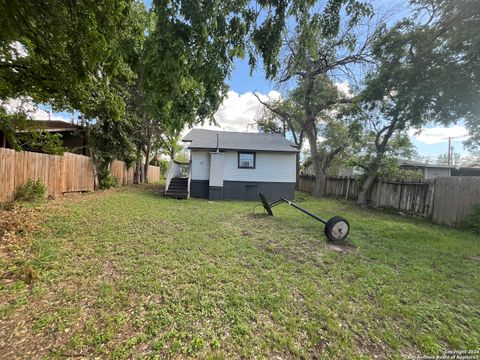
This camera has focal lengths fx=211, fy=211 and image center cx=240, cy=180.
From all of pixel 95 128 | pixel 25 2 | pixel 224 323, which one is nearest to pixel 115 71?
pixel 25 2

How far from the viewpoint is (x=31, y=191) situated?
7.45 metres

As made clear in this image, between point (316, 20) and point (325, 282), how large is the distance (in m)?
4.05

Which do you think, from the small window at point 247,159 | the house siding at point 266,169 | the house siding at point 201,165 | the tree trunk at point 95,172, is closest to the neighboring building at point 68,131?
the tree trunk at point 95,172

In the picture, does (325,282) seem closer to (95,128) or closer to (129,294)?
(129,294)

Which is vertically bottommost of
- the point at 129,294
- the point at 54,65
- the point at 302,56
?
the point at 129,294

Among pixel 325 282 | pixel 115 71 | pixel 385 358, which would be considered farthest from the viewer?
pixel 115 71

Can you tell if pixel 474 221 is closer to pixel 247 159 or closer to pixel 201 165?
pixel 247 159

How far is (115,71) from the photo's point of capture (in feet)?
16.1

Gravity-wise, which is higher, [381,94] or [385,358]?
[381,94]

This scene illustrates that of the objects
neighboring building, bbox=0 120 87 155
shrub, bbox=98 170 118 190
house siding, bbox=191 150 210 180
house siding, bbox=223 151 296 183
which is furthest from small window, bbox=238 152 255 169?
neighboring building, bbox=0 120 87 155

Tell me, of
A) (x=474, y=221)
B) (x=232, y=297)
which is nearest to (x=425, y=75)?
(x=474, y=221)

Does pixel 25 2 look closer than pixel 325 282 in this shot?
Yes

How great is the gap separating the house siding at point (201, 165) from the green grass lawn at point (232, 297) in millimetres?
7696

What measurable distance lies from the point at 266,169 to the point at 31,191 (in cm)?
1075
